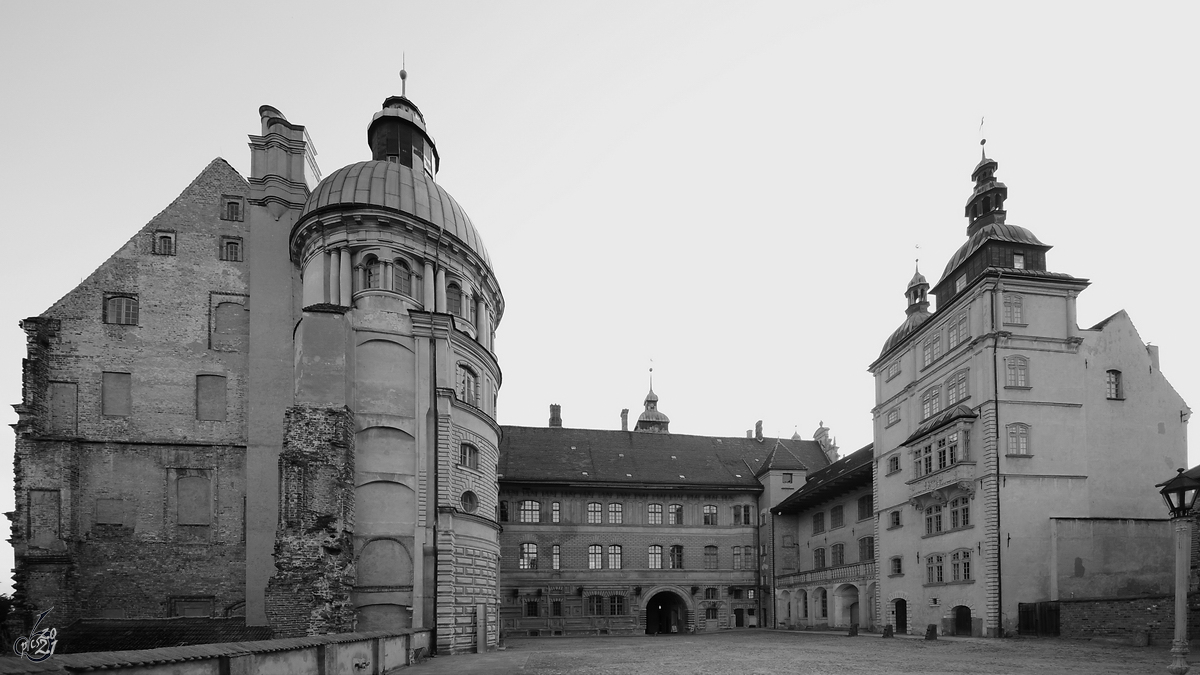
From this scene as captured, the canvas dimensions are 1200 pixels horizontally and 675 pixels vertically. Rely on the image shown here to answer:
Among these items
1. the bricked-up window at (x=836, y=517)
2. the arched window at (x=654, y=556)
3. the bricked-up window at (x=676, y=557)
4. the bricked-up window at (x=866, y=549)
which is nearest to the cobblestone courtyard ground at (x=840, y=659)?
the bricked-up window at (x=866, y=549)

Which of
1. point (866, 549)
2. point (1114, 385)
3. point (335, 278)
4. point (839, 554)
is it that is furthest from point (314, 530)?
point (839, 554)

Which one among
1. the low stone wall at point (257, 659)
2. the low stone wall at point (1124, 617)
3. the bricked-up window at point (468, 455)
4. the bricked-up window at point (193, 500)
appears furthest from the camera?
the bricked-up window at point (193, 500)

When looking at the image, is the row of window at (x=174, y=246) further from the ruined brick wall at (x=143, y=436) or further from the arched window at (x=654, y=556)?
the arched window at (x=654, y=556)

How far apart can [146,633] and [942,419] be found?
33542 mm

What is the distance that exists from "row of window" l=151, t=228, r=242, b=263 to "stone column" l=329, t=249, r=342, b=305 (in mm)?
5747

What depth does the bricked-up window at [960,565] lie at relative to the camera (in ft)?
115

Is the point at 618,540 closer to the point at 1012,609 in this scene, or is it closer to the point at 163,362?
the point at 1012,609

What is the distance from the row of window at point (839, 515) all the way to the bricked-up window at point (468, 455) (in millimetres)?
24160

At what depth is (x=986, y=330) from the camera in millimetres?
35156

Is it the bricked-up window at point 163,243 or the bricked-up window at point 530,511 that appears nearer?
the bricked-up window at point 163,243

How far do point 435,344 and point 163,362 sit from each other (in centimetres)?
1257

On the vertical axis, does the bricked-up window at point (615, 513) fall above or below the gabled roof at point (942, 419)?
below

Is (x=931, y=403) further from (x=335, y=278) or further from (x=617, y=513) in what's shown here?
(x=335, y=278)

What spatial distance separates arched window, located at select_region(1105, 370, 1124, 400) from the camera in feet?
116
